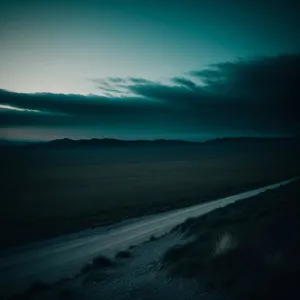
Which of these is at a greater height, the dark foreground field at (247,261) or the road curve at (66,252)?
the dark foreground field at (247,261)

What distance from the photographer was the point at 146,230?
1733 centimetres

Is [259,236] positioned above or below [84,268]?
above

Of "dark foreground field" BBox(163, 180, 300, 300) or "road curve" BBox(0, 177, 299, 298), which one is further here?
"road curve" BBox(0, 177, 299, 298)

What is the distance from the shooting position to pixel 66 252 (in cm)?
1375

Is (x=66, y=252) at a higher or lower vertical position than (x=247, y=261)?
lower

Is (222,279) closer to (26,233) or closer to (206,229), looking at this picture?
(206,229)

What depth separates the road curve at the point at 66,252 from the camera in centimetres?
1086

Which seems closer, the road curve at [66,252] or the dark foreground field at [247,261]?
the dark foreground field at [247,261]

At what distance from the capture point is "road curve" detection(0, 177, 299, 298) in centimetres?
1086

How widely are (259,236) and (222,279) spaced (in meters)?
3.42

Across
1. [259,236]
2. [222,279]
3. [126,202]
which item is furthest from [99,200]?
[222,279]

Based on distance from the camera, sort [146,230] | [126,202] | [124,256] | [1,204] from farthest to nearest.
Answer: [126,202] → [1,204] → [146,230] → [124,256]

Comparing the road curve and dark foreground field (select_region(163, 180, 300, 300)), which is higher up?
dark foreground field (select_region(163, 180, 300, 300))

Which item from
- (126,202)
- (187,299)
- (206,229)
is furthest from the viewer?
(126,202)
